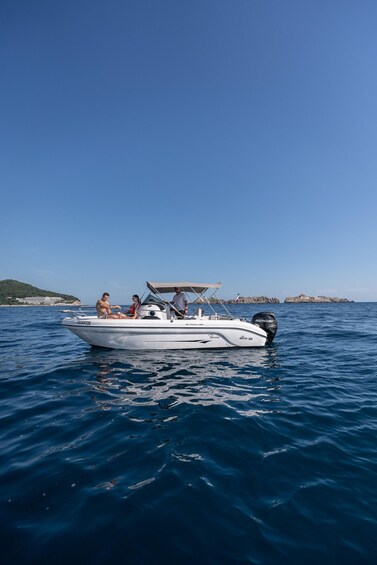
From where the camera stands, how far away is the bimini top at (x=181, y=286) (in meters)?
12.0

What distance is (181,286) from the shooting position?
12297 millimetres

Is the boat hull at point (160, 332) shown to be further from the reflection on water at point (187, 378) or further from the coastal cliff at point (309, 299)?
the coastal cliff at point (309, 299)

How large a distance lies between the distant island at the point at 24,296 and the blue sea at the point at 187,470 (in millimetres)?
129540

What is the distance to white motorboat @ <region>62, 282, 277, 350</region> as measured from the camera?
11188 millimetres

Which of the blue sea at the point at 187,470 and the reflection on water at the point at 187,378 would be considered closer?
the blue sea at the point at 187,470

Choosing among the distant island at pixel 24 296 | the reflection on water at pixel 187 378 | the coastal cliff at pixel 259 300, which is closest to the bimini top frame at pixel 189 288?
the reflection on water at pixel 187 378

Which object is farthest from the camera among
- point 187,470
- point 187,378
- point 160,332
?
point 160,332

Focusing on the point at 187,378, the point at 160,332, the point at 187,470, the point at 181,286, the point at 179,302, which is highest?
the point at 181,286

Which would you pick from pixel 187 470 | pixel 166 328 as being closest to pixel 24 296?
pixel 166 328

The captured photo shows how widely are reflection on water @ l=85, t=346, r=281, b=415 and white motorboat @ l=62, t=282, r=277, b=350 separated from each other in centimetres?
47

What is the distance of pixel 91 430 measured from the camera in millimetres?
5059

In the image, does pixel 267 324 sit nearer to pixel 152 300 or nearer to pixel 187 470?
pixel 152 300

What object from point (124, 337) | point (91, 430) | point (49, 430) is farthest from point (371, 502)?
point (124, 337)

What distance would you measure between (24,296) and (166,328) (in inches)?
5578
